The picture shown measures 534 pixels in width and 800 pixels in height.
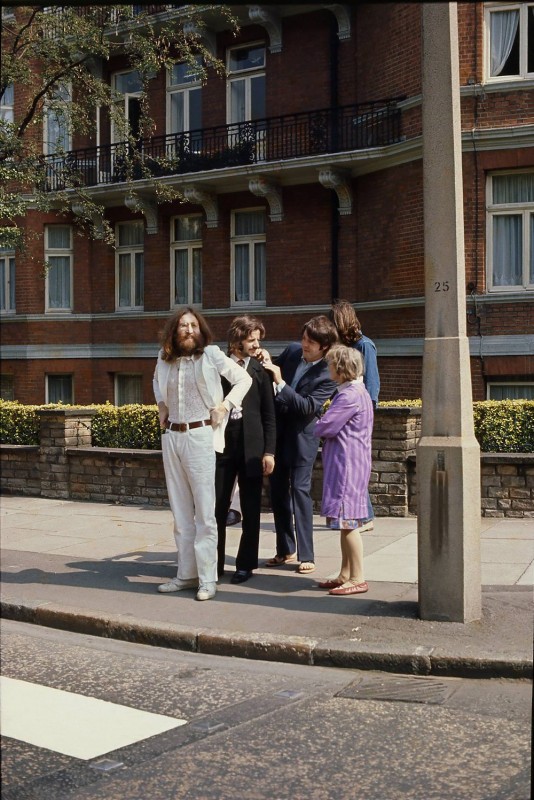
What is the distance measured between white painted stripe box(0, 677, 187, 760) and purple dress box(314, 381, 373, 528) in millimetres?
2387

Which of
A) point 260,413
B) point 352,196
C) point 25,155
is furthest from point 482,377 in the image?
point 260,413

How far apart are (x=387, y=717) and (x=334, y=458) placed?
8.14 feet

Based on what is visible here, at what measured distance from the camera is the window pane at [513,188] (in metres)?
17.3

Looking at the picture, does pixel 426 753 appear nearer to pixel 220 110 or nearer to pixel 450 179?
pixel 450 179

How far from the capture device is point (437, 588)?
628 cm

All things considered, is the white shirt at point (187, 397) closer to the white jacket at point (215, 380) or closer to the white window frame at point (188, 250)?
the white jacket at point (215, 380)

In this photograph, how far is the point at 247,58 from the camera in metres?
22.4

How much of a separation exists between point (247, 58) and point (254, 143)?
2.29 meters

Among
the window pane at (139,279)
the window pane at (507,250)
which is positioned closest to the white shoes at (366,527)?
the window pane at (507,250)

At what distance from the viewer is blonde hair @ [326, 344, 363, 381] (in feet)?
23.4

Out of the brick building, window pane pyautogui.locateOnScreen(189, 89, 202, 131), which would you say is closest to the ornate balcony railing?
the brick building

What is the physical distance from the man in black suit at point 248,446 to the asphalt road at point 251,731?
176 centimetres

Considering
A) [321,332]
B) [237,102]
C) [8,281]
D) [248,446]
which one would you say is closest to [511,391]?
[237,102]

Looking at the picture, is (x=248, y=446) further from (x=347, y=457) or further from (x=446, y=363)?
(x=446, y=363)
